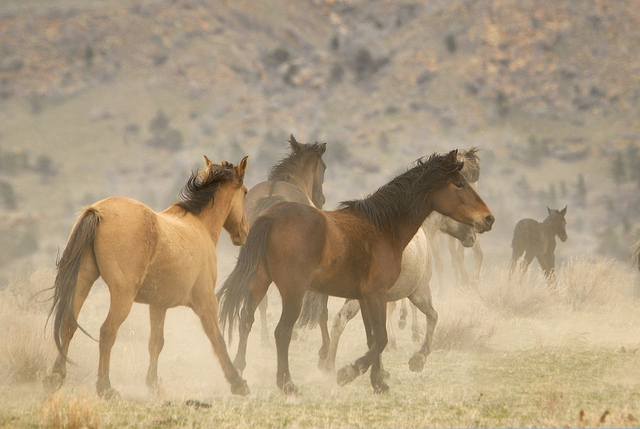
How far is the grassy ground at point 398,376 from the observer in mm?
5430

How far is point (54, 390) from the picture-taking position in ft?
18.9

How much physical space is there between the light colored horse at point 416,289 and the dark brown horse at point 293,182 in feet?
6.88

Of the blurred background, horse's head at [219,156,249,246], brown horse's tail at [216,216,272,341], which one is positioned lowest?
brown horse's tail at [216,216,272,341]

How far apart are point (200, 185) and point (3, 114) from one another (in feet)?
300

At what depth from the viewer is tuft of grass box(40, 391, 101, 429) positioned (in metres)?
4.84

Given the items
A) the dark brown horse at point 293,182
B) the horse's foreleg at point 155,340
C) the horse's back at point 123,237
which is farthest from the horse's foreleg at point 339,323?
the horse's back at point 123,237

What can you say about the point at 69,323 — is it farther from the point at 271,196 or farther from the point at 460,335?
→ the point at 460,335

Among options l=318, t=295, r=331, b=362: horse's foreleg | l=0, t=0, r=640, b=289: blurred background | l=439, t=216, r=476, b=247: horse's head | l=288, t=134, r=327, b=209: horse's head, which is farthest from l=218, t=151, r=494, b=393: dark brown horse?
l=0, t=0, r=640, b=289: blurred background

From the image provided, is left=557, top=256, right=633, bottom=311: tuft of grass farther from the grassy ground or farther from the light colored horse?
the light colored horse

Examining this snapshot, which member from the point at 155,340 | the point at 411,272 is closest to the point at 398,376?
the point at 411,272

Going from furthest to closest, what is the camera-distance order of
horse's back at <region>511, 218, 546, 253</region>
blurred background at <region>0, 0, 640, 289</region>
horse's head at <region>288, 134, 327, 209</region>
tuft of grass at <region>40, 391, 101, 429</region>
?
blurred background at <region>0, 0, 640, 289</region>, horse's back at <region>511, 218, 546, 253</region>, horse's head at <region>288, 134, 327, 209</region>, tuft of grass at <region>40, 391, 101, 429</region>

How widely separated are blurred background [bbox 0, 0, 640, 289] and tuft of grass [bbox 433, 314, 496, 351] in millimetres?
30937

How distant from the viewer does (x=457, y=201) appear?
7.41 meters

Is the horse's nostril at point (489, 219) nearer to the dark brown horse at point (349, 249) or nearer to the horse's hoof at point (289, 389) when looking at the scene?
the dark brown horse at point (349, 249)
